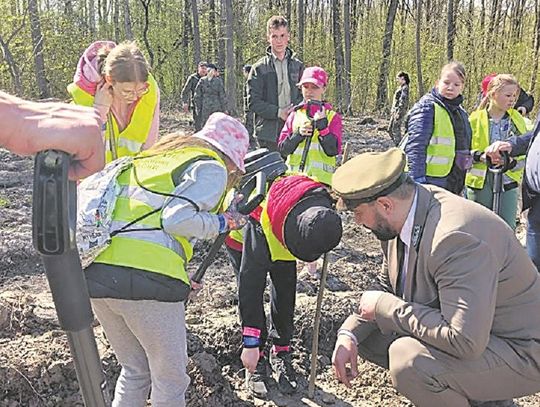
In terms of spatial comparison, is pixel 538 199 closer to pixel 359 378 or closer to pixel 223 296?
pixel 359 378

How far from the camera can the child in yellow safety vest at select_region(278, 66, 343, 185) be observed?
4.86 metres

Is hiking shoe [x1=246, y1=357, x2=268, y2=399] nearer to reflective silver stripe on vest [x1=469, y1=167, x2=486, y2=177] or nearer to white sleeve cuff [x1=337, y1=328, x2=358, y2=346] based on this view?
white sleeve cuff [x1=337, y1=328, x2=358, y2=346]

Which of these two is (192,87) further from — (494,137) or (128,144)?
(128,144)

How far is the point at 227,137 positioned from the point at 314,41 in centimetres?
2112

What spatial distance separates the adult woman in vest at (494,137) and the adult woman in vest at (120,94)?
271 centimetres

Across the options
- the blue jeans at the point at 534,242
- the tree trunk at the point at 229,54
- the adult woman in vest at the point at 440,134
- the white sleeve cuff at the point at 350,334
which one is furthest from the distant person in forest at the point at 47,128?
the tree trunk at the point at 229,54

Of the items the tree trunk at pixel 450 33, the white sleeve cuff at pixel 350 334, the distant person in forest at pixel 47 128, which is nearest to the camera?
the distant person in forest at pixel 47 128

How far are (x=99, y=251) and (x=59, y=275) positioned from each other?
0.96 metres

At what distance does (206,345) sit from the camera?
3.71 m

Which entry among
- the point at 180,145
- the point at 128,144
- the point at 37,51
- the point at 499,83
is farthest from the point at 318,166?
the point at 37,51

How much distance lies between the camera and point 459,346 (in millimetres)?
2357

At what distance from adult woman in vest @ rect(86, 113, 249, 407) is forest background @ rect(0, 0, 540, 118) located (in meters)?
11.8

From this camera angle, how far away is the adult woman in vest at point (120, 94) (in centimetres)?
317

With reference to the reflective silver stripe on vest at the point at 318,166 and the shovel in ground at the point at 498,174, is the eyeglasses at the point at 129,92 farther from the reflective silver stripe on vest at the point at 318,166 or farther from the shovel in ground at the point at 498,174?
the shovel in ground at the point at 498,174
